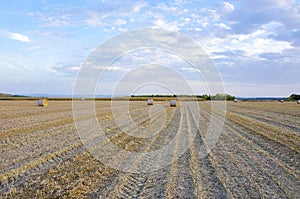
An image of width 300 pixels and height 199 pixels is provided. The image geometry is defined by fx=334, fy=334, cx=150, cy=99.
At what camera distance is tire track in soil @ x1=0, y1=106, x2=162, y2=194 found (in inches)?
263

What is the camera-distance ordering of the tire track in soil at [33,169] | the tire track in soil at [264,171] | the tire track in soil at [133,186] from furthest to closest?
the tire track in soil at [33,169] → the tire track in soil at [264,171] → the tire track in soil at [133,186]

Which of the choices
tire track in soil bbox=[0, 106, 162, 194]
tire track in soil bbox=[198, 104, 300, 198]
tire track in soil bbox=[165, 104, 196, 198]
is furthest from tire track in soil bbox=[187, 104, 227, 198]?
tire track in soil bbox=[0, 106, 162, 194]

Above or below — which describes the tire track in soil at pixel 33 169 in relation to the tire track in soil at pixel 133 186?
above

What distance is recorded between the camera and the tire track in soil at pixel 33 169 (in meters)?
6.69

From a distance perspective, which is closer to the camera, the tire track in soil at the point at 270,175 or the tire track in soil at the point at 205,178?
the tire track in soil at the point at 205,178

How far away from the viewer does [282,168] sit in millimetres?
8070

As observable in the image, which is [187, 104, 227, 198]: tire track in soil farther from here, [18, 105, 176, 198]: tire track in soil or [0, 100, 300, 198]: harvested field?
[18, 105, 176, 198]: tire track in soil

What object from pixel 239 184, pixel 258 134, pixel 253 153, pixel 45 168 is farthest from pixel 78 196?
pixel 258 134

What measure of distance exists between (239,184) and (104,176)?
2.84 m

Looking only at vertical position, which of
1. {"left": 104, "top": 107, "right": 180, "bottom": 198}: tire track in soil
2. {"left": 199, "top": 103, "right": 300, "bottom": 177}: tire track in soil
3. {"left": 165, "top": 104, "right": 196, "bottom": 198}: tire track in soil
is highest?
{"left": 199, "top": 103, "right": 300, "bottom": 177}: tire track in soil

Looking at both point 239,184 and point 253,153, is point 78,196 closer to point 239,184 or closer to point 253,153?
point 239,184

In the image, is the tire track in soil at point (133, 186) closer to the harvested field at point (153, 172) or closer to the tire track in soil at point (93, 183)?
the harvested field at point (153, 172)

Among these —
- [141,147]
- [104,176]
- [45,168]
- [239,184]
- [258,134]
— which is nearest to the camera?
[239,184]

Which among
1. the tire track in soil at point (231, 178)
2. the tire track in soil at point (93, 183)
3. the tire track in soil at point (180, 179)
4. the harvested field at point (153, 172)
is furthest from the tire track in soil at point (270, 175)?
the tire track in soil at point (93, 183)
